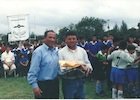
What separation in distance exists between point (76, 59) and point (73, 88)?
0.44 m

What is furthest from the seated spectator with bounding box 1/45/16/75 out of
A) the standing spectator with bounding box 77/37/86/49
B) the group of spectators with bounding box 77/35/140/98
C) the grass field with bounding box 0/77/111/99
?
the group of spectators with bounding box 77/35/140/98

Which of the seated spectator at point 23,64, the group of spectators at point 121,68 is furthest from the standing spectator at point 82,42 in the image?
the seated spectator at point 23,64

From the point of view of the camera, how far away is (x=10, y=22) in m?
12.6

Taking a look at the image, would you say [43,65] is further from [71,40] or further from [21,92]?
[21,92]

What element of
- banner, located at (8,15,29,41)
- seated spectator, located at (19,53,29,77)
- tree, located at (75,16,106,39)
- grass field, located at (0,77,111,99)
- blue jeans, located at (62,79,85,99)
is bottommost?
grass field, located at (0,77,111,99)

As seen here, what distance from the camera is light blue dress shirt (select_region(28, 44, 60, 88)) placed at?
3947 millimetres

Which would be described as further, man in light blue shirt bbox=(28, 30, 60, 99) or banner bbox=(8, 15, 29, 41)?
banner bbox=(8, 15, 29, 41)

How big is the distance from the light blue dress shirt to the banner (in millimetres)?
8503

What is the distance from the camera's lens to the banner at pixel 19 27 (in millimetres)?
12367

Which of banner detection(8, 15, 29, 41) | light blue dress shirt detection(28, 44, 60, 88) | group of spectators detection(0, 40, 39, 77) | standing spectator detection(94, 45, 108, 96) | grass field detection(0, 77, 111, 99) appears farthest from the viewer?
group of spectators detection(0, 40, 39, 77)

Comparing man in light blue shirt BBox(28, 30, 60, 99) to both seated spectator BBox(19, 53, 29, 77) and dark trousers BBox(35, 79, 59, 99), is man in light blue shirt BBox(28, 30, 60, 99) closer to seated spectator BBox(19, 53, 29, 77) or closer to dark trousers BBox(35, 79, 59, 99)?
dark trousers BBox(35, 79, 59, 99)

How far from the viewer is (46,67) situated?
13.2 feet

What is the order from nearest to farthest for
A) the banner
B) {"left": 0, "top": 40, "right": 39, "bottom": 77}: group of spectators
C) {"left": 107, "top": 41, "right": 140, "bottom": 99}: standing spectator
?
{"left": 107, "top": 41, "right": 140, "bottom": 99}: standing spectator, the banner, {"left": 0, "top": 40, "right": 39, "bottom": 77}: group of spectators

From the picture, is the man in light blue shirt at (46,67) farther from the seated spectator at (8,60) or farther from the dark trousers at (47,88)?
the seated spectator at (8,60)
